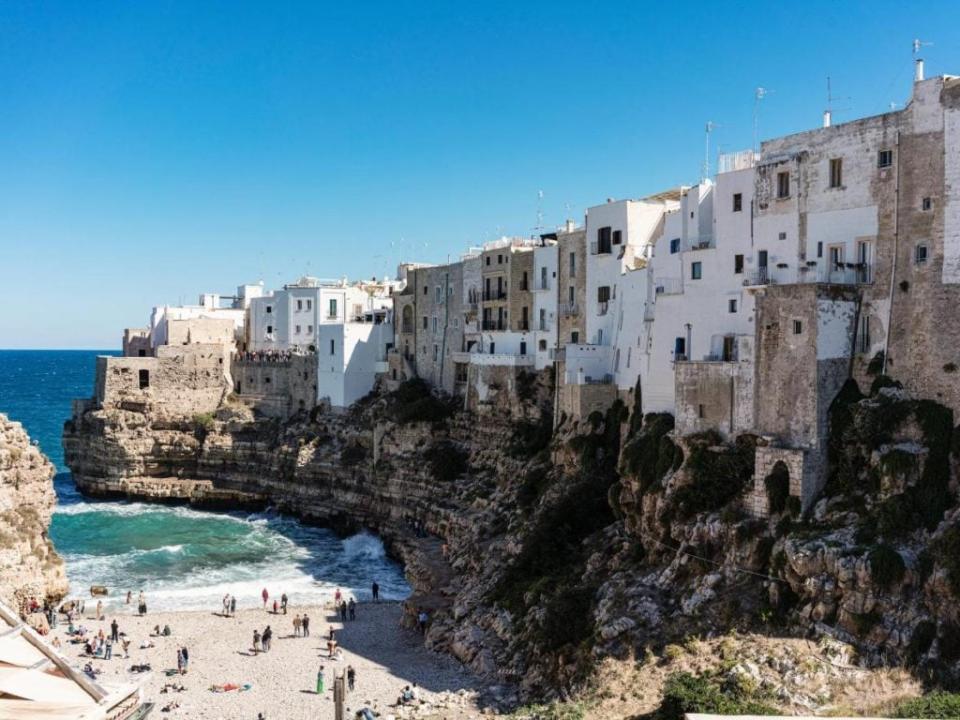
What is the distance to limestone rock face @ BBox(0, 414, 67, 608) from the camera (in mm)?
33844

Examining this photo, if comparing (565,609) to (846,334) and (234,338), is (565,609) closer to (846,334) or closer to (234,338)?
(846,334)

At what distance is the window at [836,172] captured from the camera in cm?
2941

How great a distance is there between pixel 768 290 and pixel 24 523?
91.5ft

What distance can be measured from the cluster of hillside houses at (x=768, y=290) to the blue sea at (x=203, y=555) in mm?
11647

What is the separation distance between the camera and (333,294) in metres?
70.4

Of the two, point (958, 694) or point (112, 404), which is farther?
point (112, 404)

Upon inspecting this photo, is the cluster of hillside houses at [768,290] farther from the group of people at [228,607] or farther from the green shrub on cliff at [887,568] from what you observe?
the group of people at [228,607]

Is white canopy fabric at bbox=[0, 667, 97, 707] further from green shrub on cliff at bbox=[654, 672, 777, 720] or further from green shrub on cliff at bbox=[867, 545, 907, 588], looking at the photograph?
green shrub on cliff at bbox=[867, 545, 907, 588]

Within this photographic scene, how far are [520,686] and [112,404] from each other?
44425mm

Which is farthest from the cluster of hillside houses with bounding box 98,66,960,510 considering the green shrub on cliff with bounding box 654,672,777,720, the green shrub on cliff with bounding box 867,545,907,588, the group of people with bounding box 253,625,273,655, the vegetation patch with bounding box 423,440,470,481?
the group of people with bounding box 253,625,273,655

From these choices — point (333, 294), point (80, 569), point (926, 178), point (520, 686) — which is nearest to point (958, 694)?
point (520, 686)

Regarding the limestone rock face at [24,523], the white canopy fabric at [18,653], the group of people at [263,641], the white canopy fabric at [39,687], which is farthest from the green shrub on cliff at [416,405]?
the white canopy fabric at [39,687]

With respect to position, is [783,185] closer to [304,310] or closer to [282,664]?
[282,664]

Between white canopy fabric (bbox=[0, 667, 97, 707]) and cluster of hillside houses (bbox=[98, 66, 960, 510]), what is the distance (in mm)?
22111
